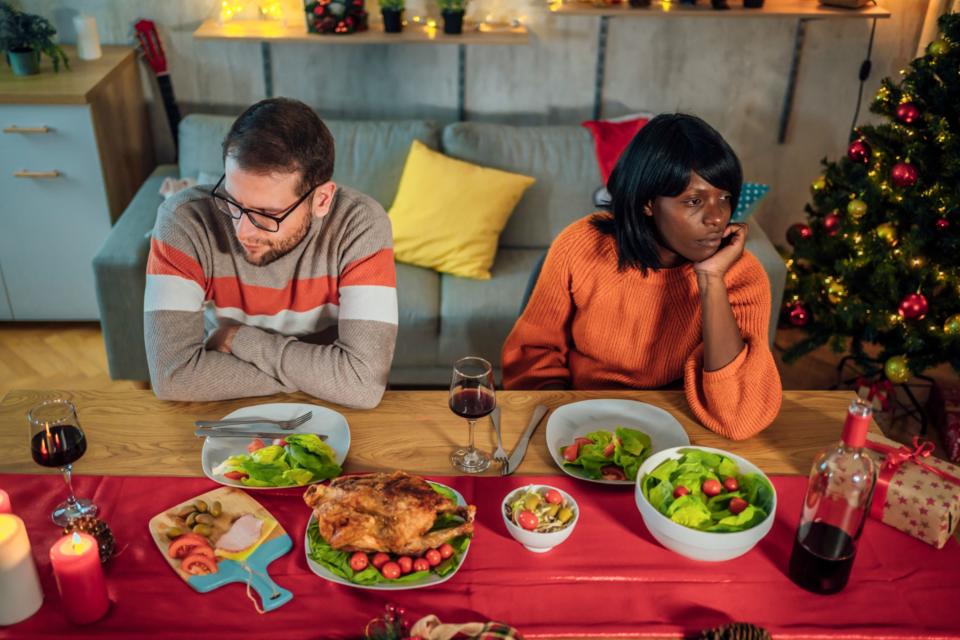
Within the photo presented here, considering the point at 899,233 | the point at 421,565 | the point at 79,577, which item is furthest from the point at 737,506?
the point at 899,233

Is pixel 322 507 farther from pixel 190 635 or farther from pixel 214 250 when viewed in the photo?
pixel 214 250

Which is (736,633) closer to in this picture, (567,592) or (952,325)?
(567,592)

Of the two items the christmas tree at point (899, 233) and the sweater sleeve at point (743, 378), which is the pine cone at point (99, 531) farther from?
the christmas tree at point (899, 233)

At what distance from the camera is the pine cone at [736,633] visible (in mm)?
1120

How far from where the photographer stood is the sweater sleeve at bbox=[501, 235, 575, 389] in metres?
1.87

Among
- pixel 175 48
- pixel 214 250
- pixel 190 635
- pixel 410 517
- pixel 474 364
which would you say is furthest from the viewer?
pixel 175 48

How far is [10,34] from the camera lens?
3041mm

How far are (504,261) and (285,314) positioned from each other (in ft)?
4.47

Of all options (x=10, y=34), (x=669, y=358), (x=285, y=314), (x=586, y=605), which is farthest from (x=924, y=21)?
(x=10, y=34)

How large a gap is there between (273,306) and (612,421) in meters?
0.74

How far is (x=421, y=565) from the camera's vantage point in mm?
1230

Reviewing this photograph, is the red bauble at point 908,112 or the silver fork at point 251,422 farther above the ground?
the red bauble at point 908,112

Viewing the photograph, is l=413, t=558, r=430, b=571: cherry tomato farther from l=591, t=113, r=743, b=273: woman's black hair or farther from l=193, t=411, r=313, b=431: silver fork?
l=591, t=113, r=743, b=273: woman's black hair

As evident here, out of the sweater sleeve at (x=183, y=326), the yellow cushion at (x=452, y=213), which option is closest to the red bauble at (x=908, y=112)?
the yellow cushion at (x=452, y=213)
